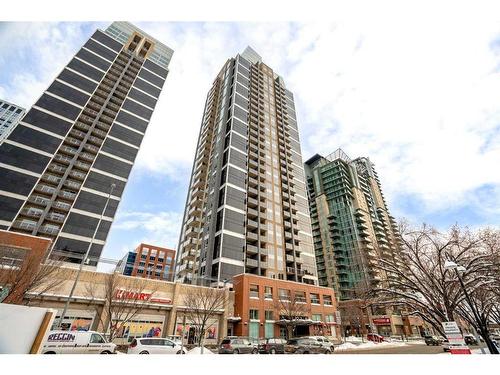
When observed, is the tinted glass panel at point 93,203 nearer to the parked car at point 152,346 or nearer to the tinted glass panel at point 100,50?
the parked car at point 152,346

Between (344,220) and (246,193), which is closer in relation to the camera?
(246,193)

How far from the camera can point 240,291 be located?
3938 cm

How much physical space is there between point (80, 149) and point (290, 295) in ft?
180

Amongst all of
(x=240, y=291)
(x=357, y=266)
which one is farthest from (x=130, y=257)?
(x=357, y=266)

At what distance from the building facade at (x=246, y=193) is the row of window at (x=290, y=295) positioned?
437 cm

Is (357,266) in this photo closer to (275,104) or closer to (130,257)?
(275,104)

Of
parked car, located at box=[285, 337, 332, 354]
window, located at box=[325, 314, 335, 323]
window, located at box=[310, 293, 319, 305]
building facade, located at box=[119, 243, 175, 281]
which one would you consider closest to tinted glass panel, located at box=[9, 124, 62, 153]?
building facade, located at box=[119, 243, 175, 281]

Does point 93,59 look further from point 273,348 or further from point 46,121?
point 273,348

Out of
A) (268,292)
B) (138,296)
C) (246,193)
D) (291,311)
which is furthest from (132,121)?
(291,311)

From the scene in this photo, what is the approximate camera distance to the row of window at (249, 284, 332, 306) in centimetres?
4060

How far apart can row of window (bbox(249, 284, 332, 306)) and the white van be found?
2548 centimetres

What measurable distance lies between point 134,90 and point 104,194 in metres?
35.9

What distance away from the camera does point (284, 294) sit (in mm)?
44031

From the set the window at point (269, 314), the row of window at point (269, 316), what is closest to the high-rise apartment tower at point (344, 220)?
the row of window at point (269, 316)
